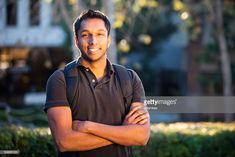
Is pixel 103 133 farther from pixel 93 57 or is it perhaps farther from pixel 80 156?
pixel 93 57

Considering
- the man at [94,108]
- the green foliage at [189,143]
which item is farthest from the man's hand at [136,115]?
the green foliage at [189,143]

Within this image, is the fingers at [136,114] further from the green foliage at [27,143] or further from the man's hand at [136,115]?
the green foliage at [27,143]

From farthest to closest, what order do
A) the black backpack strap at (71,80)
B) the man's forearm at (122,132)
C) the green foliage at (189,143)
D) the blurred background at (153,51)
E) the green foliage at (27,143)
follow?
the blurred background at (153,51) → the green foliage at (189,143) → the green foliage at (27,143) → the black backpack strap at (71,80) → the man's forearm at (122,132)

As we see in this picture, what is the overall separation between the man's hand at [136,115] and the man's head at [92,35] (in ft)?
1.28

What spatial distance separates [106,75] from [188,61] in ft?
79.2

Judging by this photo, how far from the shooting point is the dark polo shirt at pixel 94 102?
12.3 ft

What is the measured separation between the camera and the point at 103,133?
366 centimetres

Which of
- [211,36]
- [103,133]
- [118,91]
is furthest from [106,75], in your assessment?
[211,36]

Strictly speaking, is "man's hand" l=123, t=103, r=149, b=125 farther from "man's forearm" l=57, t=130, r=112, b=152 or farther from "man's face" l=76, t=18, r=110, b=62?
"man's face" l=76, t=18, r=110, b=62

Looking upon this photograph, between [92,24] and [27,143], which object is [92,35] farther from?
[27,143]

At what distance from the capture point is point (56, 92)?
3750 mm

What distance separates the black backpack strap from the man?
0.02 m

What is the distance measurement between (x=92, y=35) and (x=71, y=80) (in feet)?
1.07

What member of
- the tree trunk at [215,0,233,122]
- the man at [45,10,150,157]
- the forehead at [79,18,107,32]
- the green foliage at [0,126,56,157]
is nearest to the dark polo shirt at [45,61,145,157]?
the man at [45,10,150,157]
